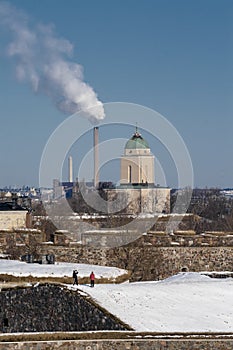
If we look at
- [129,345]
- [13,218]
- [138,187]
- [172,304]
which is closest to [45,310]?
[172,304]

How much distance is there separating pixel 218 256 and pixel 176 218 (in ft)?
69.9

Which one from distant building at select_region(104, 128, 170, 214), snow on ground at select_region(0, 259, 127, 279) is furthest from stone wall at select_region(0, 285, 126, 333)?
distant building at select_region(104, 128, 170, 214)

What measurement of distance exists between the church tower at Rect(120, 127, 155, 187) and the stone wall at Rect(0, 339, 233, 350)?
62.0 meters

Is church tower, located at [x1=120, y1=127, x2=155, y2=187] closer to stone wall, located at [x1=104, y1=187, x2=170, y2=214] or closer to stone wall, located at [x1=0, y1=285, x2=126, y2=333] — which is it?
stone wall, located at [x1=104, y1=187, x2=170, y2=214]

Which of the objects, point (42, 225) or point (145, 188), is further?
point (145, 188)

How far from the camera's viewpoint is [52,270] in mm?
21906

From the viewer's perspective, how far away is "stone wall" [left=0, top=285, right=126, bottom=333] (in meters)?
17.6

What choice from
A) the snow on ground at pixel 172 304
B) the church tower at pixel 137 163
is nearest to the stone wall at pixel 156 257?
the snow on ground at pixel 172 304

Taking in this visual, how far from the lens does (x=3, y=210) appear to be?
39594mm

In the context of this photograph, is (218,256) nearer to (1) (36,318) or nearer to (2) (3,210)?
(1) (36,318)

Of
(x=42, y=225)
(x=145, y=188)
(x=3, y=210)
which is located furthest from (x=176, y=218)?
(x=145, y=188)

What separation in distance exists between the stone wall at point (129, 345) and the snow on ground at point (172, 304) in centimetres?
101

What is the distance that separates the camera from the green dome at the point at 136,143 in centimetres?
7862

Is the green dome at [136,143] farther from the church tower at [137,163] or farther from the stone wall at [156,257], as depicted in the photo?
the stone wall at [156,257]
